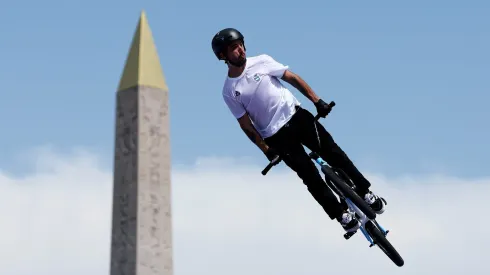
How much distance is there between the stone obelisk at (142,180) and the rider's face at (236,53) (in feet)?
13.6

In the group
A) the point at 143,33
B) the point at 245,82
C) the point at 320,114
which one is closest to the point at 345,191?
the point at 320,114

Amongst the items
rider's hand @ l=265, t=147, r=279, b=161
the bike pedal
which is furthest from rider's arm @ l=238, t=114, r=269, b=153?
the bike pedal

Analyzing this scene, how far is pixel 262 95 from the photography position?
46.6 feet

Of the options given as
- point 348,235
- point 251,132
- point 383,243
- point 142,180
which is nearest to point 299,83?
point 251,132

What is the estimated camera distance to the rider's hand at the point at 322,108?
1425 cm

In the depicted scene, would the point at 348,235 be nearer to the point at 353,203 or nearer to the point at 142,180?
the point at 353,203

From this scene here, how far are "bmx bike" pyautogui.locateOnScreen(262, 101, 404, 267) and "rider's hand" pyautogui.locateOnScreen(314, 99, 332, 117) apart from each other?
851 millimetres

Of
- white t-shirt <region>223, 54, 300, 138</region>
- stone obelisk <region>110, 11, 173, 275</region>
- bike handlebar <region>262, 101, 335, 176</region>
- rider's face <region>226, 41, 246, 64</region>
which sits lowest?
stone obelisk <region>110, 11, 173, 275</region>

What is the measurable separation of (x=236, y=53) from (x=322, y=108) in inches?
63.1

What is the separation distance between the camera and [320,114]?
14.3 m

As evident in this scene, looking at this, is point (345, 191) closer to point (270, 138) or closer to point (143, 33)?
point (270, 138)

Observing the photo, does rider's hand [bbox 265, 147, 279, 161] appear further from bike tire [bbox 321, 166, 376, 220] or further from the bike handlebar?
bike tire [bbox 321, 166, 376, 220]

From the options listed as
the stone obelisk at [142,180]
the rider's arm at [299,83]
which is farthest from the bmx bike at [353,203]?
the stone obelisk at [142,180]

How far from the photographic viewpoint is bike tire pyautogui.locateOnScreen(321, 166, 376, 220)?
1502 centimetres
